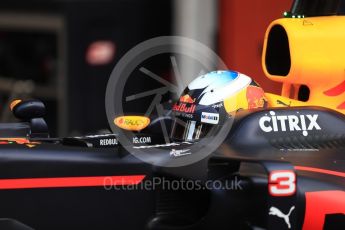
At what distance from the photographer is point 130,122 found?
3.07 metres

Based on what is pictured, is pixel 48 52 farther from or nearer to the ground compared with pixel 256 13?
nearer to the ground

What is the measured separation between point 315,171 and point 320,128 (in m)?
0.22

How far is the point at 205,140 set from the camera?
2959 millimetres

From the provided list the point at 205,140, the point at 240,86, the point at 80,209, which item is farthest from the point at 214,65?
the point at 80,209

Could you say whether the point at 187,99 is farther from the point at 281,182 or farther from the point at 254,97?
the point at 281,182

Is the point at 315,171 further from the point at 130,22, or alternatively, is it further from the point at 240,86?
the point at 130,22

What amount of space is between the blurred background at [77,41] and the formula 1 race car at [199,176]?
377 centimetres

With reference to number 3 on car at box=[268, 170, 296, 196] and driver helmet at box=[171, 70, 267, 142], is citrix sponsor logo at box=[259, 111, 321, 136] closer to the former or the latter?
driver helmet at box=[171, 70, 267, 142]

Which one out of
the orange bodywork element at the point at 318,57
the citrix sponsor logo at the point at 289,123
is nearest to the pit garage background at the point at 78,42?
the orange bodywork element at the point at 318,57

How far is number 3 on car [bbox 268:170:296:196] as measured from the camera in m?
2.58

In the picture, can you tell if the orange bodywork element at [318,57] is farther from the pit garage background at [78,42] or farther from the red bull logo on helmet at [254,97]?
the pit garage background at [78,42]

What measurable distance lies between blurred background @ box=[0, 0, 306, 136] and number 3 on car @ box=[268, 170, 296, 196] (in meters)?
4.21

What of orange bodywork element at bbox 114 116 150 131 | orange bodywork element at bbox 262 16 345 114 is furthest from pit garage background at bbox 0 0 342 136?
orange bodywork element at bbox 114 116 150 131

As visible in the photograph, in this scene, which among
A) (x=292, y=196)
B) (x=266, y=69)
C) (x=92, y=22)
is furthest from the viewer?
(x=92, y=22)
